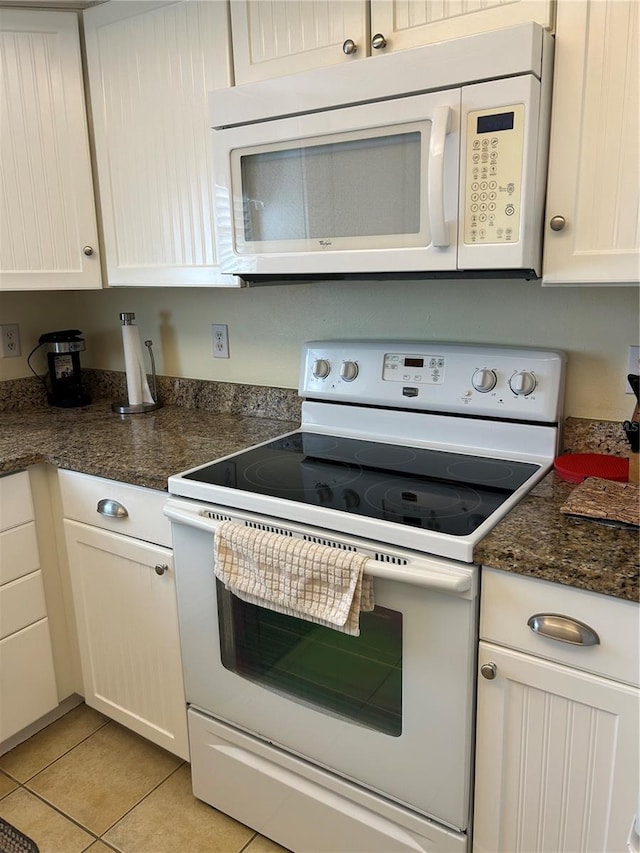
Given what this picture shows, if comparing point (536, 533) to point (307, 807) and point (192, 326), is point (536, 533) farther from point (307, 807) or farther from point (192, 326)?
point (192, 326)

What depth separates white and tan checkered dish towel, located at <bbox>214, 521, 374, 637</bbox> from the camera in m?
1.18

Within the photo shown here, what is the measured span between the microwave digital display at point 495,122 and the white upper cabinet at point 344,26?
0.57ft

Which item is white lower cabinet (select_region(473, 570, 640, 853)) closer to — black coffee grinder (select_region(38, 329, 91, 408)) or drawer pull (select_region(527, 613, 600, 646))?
drawer pull (select_region(527, 613, 600, 646))

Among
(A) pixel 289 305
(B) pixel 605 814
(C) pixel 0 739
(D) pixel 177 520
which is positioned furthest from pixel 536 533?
(C) pixel 0 739

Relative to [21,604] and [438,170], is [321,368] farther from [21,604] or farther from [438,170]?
[21,604]

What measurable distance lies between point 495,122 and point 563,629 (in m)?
0.90

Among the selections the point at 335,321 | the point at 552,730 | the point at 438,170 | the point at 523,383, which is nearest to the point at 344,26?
the point at 438,170

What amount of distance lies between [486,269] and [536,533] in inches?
20.1

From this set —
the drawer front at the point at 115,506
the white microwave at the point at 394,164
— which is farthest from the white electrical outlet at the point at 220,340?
the drawer front at the point at 115,506

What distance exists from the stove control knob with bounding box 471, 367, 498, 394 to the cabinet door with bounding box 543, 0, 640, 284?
34 centimetres

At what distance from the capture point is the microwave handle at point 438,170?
121 centimetres

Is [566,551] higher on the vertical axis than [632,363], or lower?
lower

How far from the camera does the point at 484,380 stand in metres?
1.55

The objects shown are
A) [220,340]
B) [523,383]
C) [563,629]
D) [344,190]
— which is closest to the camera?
[563,629]
